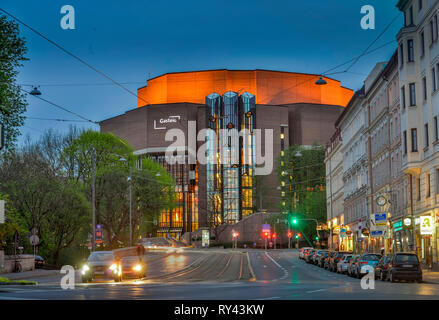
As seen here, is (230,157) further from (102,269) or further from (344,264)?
(102,269)

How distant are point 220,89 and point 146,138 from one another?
66.7 feet

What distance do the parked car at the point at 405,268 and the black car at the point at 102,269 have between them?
13321mm

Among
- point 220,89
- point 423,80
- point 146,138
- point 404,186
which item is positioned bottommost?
point 404,186

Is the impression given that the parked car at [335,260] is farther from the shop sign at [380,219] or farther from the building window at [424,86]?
the building window at [424,86]

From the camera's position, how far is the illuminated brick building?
141375mm

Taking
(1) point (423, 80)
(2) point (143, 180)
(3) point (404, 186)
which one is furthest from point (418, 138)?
(2) point (143, 180)

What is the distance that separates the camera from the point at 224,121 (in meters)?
148

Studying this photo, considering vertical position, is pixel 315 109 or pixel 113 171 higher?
pixel 315 109

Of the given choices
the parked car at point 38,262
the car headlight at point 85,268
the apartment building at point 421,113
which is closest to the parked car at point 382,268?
the apartment building at point 421,113

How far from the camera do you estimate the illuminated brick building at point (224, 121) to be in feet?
464

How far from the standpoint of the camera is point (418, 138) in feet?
156

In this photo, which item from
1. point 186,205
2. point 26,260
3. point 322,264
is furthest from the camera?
point 186,205
